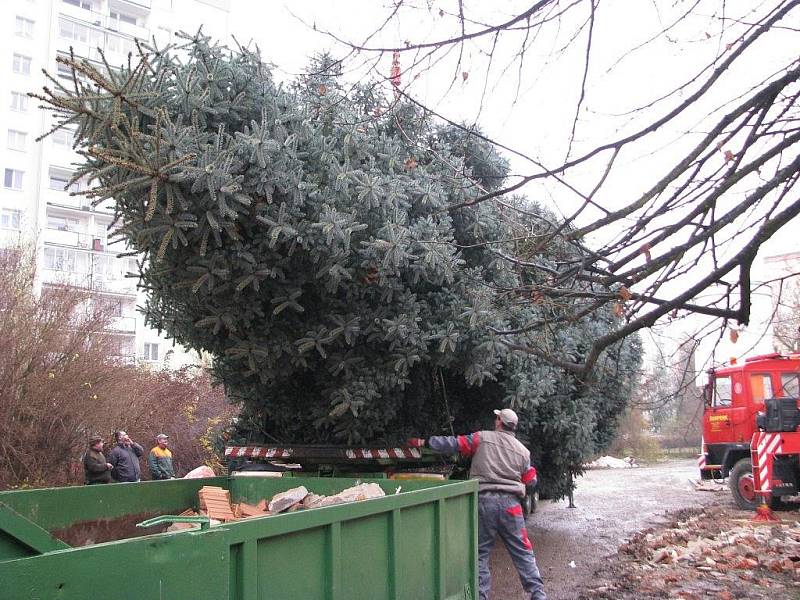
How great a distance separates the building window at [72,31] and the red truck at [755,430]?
110ft

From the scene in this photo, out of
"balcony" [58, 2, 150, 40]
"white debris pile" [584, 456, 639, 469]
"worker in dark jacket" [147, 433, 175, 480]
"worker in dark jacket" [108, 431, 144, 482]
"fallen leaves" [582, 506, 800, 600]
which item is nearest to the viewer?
"fallen leaves" [582, 506, 800, 600]

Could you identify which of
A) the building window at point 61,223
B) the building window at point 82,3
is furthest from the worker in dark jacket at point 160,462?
the building window at point 82,3

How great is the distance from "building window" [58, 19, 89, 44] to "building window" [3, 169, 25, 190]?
7289 mm

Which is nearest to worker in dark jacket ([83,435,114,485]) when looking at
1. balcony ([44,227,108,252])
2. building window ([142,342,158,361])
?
balcony ([44,227,108,252])

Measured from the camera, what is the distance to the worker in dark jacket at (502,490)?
683cm

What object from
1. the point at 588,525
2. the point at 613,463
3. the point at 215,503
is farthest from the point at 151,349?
the point at 215,503

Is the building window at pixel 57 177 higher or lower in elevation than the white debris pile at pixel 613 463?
higher

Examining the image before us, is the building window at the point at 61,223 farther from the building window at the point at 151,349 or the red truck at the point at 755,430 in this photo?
the red truck at the point at 755,430

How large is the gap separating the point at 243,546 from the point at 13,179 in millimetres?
35898

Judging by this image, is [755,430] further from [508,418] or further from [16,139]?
[16,139]

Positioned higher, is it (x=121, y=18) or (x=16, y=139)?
(x=121, y=18)

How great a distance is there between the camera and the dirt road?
9.14 metres

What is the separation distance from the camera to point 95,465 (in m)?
11.8

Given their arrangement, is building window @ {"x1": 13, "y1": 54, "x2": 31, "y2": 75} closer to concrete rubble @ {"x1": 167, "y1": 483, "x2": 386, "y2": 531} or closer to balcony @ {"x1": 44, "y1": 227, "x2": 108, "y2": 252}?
balcony @ {"x1": 44, "y1": 227, "x2": 108, "y2": 252}
